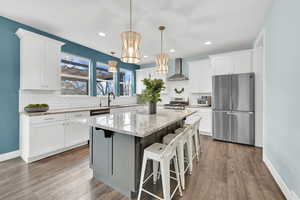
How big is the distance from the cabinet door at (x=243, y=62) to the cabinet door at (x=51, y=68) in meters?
4.65

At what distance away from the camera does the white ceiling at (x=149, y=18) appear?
2236mm

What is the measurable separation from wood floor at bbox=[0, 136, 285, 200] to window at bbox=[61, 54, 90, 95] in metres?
1.92

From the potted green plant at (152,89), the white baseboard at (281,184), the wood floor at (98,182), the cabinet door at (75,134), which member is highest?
the potted green plant at (152,89)

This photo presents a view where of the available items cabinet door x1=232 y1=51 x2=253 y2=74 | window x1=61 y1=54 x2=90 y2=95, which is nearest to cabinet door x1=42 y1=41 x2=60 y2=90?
window x1=61 y1=54 x2=90 y2=95

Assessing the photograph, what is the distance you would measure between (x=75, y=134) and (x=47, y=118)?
74cm

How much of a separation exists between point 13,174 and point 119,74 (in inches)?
166

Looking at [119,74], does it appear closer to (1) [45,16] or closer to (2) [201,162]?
(1) [45,16]

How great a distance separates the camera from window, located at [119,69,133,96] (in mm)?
5782

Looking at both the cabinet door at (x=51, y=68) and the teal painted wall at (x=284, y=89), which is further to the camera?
the cabinet door at (x=51, y=68)

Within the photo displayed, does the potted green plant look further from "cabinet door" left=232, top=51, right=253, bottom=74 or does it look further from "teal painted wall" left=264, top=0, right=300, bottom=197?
"cabinet door" left=232, top=51, right=253, bottom=74

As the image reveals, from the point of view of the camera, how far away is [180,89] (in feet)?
18.0

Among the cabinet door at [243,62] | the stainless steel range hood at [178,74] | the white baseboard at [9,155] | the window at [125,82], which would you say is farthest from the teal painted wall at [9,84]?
the cabinet door at [243,62]

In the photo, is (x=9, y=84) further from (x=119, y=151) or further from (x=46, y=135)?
(x=119, y=151)

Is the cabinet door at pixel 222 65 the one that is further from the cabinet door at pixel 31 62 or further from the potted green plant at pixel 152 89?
the cabinet door at pixel 31 62
